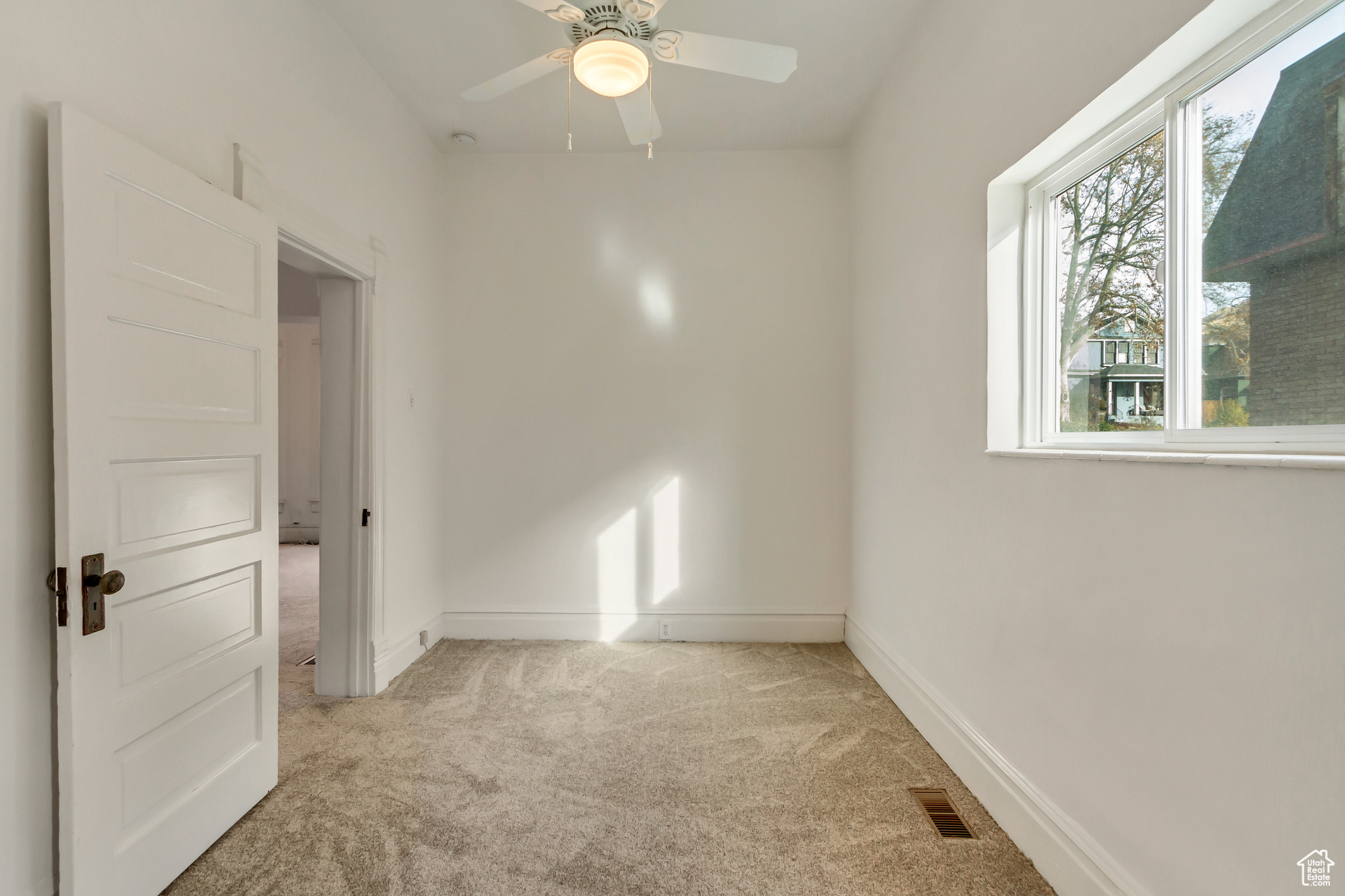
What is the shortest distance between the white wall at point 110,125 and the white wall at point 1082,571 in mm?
2383

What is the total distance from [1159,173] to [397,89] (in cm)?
310

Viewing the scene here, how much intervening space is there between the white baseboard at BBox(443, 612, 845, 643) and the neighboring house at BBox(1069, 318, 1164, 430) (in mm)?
2191

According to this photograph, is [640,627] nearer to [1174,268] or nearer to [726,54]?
[726,54]

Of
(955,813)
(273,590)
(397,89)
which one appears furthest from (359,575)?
(955,813)

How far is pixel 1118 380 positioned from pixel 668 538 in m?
2.47

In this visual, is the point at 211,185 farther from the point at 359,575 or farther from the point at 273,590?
the point at 359,575

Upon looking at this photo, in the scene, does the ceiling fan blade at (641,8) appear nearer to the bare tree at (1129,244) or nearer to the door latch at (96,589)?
the bare tree at (1129,244)

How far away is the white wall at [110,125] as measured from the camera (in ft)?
4.52

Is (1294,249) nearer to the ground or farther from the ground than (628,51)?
nearer to the ground

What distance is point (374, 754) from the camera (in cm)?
238

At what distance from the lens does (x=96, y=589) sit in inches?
57.7

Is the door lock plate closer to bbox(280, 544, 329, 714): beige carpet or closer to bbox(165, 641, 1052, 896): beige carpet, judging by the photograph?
bbox(165, 641, 1052, 896): beige carpet

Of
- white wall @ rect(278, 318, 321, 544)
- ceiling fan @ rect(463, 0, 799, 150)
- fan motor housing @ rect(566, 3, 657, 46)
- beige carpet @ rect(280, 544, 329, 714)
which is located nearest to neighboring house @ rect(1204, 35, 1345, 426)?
ceiling fan @ rect(463, 0, 799, 150)

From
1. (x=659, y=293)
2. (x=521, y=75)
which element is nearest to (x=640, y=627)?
(x=659, y=293)
